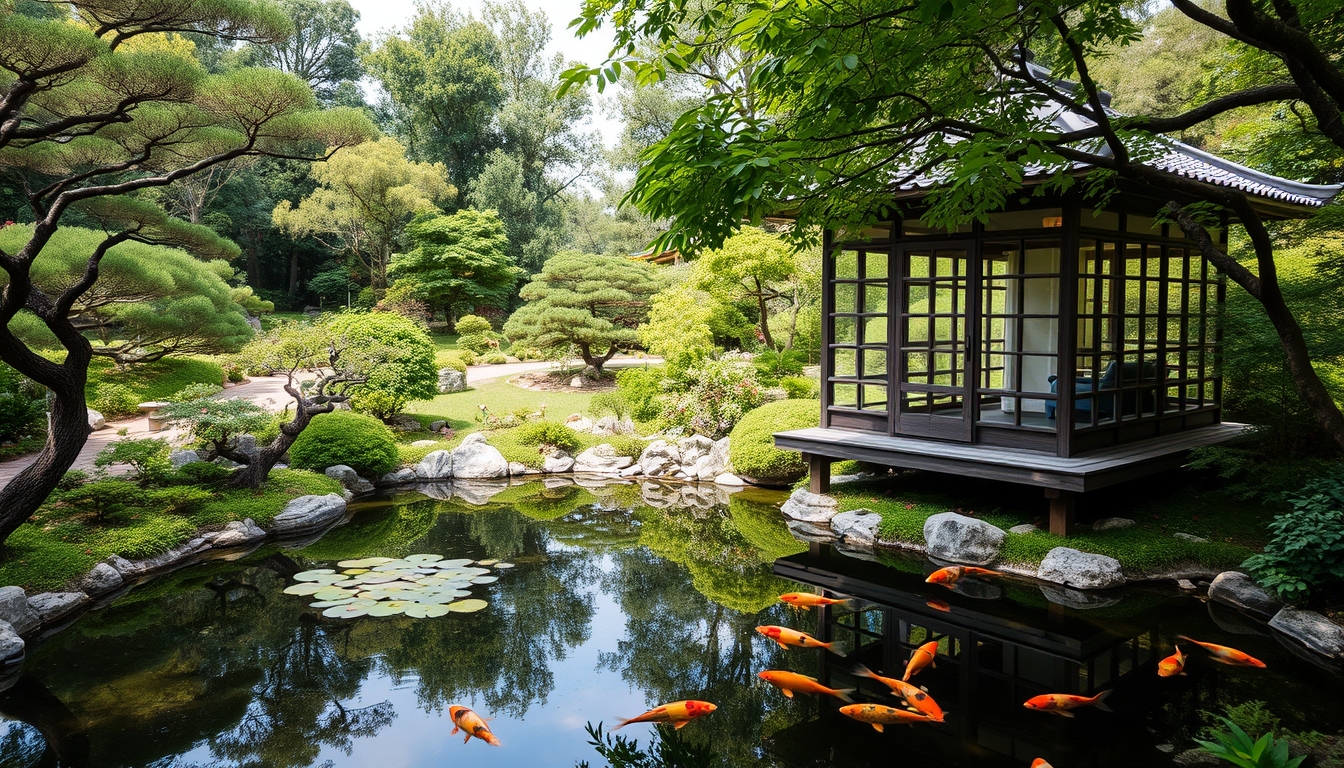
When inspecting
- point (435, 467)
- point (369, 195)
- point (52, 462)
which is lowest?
point (435, 467)

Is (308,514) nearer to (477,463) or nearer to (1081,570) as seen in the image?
(477,463)

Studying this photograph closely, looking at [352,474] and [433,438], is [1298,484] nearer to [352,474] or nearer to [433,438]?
[352,474]

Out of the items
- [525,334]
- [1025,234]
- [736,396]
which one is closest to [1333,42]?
[1025,234]

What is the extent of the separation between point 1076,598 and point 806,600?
2.11m

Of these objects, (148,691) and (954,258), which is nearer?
(148,691)

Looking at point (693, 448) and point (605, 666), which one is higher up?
point (693, 448)

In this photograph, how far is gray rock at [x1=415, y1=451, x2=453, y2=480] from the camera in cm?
1062

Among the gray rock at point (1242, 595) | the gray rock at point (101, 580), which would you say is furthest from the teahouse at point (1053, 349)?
the gray rock at point (101, 580)

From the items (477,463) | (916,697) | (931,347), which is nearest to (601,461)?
(477,463)

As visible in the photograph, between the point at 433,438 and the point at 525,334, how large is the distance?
456 cm

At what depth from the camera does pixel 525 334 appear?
53.0ft

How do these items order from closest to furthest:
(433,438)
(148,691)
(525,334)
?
(148,691) → (433,438) → (525,334)

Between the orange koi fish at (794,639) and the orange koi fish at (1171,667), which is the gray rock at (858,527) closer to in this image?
the orange koi fish at (794,639)

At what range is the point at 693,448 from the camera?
10930 millimetres
